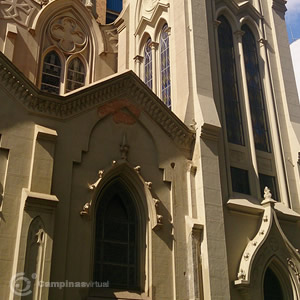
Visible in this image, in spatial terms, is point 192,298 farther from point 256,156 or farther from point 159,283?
point 256,156

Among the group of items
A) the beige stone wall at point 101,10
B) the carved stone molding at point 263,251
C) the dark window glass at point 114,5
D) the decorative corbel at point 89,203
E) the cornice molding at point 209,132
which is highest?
the dark window glass at point 114,5

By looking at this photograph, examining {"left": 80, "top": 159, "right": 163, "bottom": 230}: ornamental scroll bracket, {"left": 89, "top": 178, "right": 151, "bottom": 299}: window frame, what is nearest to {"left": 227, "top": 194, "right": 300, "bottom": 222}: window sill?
{"left": 80, "top": 159, "right": 163, "bottom": 230}: ornamental scroll bracket

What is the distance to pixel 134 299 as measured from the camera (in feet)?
43.7

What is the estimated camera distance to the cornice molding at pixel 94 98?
14.0m

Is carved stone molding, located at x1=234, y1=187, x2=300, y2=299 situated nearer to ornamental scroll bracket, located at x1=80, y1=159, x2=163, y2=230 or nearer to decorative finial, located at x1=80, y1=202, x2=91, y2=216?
ornamental scroll bracket, located at x1=80, y1=159, x2=163, y2=230

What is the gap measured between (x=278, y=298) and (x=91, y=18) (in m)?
15.7

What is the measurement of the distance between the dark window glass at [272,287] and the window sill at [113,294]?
478 cm

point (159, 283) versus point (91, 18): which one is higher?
point (91, 18)

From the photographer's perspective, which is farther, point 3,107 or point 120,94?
point 120,94

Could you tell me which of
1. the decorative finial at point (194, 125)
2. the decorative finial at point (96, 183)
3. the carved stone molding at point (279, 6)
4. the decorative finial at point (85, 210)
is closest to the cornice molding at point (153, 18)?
the carved stone molding at point (279, 6)

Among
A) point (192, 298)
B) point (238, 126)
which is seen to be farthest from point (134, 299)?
point (238, 126)

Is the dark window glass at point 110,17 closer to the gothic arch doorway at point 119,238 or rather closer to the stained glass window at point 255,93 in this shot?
the stained glass window at point 255,93

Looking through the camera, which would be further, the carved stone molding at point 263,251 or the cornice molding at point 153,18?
the cornice molding at point 153,18

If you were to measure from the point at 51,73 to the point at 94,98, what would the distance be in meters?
6.29
